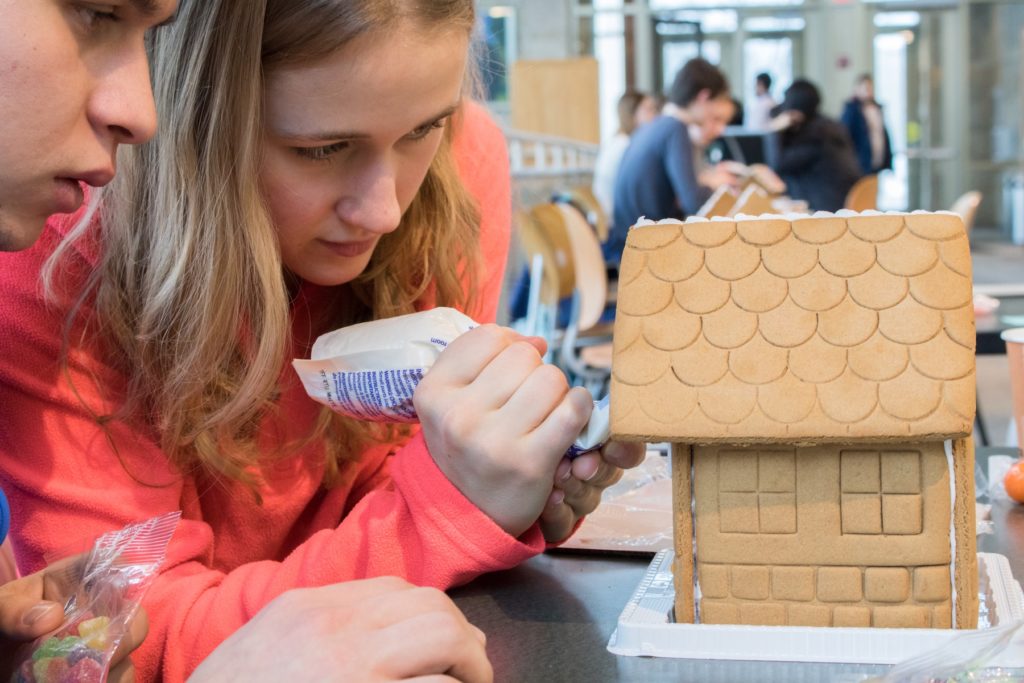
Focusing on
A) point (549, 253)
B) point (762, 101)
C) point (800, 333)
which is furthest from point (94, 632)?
point (762, 101)

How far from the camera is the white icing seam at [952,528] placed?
702 millimetres

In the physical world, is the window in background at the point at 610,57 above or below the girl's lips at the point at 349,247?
above

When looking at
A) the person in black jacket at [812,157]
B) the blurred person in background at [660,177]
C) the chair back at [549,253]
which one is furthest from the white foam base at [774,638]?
the person in black jacket at [812,157]

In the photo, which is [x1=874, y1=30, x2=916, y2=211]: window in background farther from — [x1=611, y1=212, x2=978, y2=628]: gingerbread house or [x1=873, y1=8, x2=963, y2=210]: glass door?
[x1=611, y1=212, x2=978, y2=628]: gingerbread house

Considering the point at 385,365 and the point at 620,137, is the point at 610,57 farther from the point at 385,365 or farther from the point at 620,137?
the point at 385,365

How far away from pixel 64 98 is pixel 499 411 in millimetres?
372

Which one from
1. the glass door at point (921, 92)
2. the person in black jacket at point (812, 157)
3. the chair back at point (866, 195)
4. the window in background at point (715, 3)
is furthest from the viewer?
the window in background at point (715, 3)

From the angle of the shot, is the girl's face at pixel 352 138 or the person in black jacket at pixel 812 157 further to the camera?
the person in black jacket at pixel 812 157

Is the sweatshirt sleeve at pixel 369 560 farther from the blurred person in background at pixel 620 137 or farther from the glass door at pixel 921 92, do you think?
the glass door at pixel 921 92

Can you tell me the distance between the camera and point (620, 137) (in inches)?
286

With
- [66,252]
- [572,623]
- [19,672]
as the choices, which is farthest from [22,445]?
[572,623]

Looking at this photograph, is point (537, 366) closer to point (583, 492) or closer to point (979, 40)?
point (583, 492)

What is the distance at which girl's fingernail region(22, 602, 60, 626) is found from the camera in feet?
2.39

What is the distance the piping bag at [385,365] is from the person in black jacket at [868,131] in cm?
951
